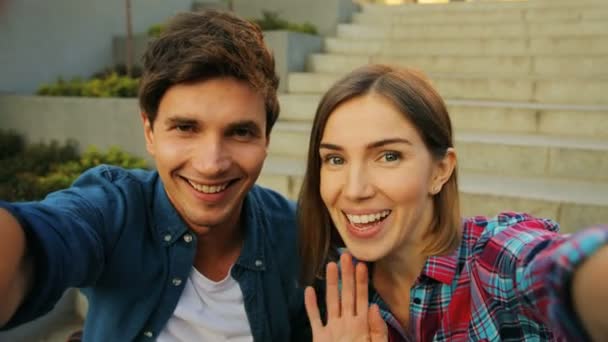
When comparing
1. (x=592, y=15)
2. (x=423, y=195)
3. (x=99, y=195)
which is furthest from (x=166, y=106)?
(x=592, y=15)

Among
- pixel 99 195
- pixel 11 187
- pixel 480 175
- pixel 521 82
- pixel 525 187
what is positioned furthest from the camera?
pixel 521 82

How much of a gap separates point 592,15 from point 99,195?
5890mm

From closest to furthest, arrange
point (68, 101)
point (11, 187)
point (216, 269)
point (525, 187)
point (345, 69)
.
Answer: point (216, 269)
point (525, 187)
point (11, 187)
point (68, 101)
point (345, 69)

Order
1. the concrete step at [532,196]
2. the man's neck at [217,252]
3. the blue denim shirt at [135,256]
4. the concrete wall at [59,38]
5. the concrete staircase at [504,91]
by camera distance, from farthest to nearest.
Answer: the concrete wall at [59,38] < the concrete staircase at [504,91] < the concrete step at [532,196] < the man's neck at [217,252] < the blue denim shirt at [135,256]

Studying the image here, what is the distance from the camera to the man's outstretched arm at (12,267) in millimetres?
949

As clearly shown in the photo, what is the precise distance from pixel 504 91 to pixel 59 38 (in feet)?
19.0

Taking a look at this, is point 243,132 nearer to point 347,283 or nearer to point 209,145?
point 209,145

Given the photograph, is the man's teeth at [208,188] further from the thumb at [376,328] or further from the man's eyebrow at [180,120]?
the thumb at [376,328]

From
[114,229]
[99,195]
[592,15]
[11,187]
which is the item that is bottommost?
[11,187]

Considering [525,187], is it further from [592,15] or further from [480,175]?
[592,15]

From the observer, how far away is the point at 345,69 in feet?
18.2

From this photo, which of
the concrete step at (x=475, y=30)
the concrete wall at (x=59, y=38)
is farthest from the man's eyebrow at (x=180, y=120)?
the concrete wall at (x=59, y=38)

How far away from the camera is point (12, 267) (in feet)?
3.18

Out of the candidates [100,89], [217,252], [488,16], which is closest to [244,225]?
[217,252]
